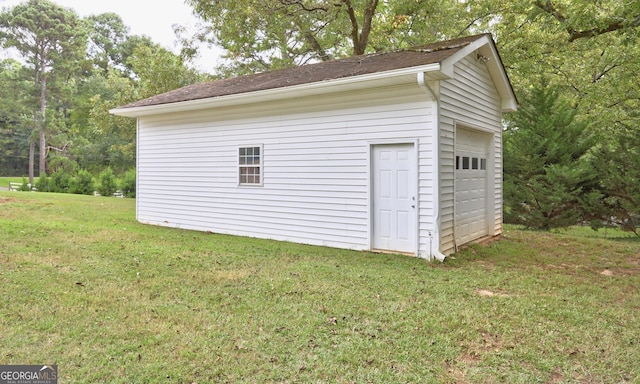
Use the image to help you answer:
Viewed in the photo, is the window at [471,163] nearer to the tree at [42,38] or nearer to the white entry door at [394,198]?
the white entry door at [394,198]

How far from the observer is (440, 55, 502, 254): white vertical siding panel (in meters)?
6.68

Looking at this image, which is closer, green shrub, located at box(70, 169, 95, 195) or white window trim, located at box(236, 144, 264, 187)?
white window trim, located at box(236, 144, 264, 187)

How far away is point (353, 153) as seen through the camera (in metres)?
7.32

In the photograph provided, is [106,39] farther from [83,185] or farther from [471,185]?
[471,185]

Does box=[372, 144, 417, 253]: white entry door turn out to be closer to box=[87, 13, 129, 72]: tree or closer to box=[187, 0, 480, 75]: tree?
box=[187, 0, 480, 75]: tree

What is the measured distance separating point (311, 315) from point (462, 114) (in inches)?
200

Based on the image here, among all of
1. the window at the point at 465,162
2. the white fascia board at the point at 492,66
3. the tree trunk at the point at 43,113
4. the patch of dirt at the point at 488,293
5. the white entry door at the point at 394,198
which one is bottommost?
the patch of dirt at the point at 488,293

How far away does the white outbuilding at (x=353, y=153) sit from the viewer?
659 cm

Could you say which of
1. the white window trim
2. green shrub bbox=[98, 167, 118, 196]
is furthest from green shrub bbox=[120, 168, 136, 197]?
the white window trim

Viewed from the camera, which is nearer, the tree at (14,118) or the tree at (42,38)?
the tree at (42,38)

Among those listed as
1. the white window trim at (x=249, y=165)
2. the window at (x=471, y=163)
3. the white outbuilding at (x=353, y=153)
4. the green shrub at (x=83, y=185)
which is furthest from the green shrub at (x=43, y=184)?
the window at (x=471, y=163)

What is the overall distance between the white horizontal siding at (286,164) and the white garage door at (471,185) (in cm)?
135

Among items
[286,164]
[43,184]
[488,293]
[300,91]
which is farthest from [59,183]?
[488,293]

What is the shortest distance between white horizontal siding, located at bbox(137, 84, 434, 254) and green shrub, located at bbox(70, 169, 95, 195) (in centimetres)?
1361
